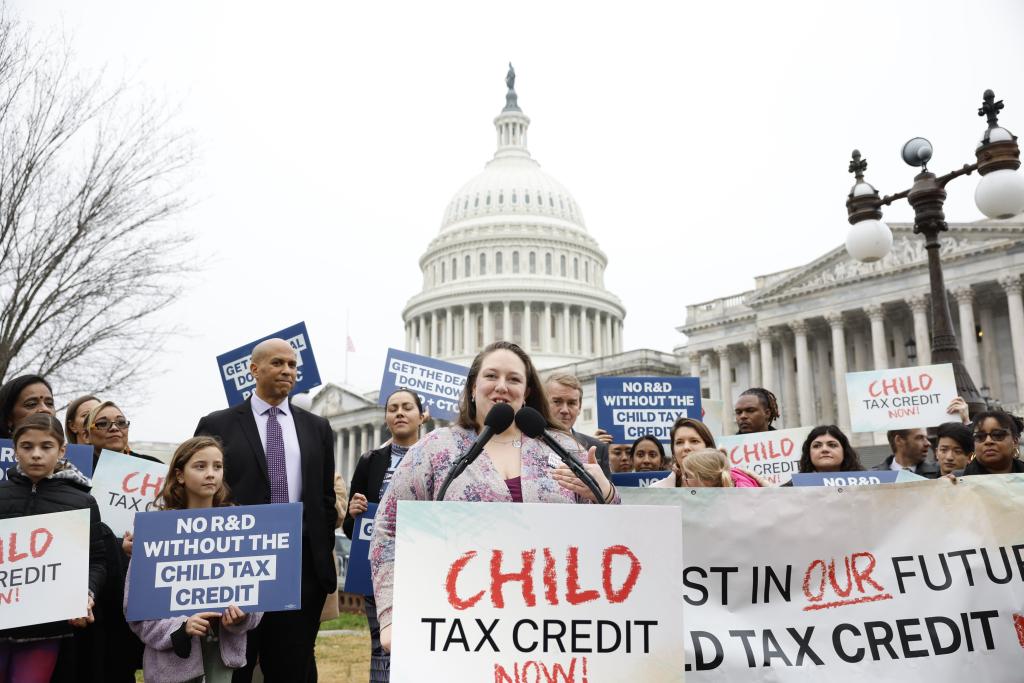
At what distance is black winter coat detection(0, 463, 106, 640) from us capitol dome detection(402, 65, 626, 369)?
264 ft

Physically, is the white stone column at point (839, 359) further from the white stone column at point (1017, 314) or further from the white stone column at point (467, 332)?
the white stone column at point (467, 332)

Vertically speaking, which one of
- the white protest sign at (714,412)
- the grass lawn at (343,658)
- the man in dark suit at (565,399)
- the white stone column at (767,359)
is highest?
the white stone column at (767,359)

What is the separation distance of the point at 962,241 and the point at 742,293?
1544cm

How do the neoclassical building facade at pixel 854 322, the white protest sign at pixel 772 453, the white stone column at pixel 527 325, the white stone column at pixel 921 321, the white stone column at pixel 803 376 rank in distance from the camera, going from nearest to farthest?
1. the white protest sign at pixel 772 453
2. the neoclassical building facade at pixel 854 322
3. the white stone column at pixel 921 321
4. the white stone column at pixel 803 376
5. the white stone column at pixel 527 325

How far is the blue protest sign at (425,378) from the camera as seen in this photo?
12297 millimetres

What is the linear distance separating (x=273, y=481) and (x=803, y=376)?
52.4 metres

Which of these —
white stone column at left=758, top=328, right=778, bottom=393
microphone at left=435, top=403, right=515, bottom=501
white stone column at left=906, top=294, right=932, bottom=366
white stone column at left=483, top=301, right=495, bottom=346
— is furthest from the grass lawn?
white stone column at left=483, top=301, right=495, bottom=346

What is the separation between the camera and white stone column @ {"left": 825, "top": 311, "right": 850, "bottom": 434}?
52.1m

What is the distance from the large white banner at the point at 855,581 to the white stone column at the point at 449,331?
89.3 m

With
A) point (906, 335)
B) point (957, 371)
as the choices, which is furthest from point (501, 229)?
point (957, 371)

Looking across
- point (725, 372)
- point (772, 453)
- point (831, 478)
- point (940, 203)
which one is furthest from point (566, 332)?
point (831, 478)

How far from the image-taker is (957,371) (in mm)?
10141

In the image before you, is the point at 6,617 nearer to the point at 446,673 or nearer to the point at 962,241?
the point at 446,673

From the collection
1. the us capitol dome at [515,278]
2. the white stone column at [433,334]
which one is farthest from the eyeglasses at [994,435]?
the white stone column at [433,334]
